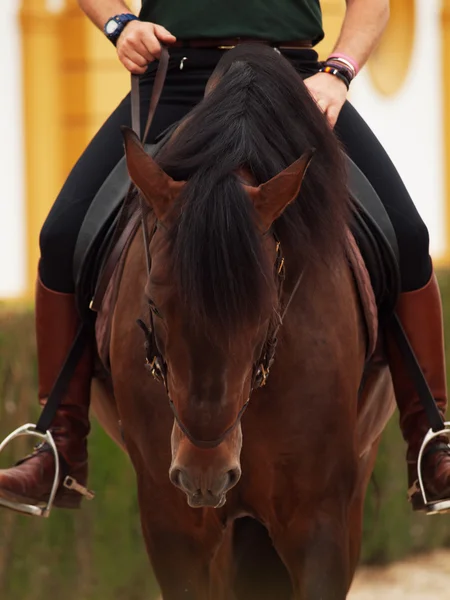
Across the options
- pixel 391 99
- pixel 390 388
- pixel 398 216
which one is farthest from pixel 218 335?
pixel 391 99

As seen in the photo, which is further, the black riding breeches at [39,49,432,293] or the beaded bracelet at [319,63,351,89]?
the black riding breeches at [39,49,432,293]

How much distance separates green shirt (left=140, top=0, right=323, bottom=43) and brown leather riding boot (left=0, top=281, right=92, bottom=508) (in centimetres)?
89

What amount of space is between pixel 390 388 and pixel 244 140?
1.43 metres

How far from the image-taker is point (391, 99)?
41.2 ft

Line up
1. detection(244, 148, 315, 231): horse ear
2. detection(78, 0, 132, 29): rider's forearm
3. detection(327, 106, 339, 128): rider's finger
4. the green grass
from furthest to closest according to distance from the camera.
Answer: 1. the green grass
2. detection(78, 0, 132, 29): rider's forearm
3. detection(327, 106, 339, 128): rider's finger
4. detection(244, 148, 315, 231): horse ear

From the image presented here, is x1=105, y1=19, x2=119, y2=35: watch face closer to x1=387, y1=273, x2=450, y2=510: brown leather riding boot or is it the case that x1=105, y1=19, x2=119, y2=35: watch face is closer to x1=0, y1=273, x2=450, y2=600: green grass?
x1=387, y1=273, x2=450, y2=510: brown leather riding boot

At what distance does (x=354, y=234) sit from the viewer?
4.20 m

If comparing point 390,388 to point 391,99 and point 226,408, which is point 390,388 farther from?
point 391,99

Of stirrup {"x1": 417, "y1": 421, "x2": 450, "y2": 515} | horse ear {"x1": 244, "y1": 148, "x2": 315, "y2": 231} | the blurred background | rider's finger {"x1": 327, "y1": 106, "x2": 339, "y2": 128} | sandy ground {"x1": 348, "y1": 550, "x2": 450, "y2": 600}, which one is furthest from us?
sandy ground {"x1": 348, "y1": 550, "x2": 450, "y2": 600}

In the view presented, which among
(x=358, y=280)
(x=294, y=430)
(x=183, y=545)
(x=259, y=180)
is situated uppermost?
(x=259, y=180)

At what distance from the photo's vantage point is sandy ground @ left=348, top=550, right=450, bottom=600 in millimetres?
8164

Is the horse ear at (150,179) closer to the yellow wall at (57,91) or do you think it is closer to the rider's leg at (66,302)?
the rider's leg at (66,302)

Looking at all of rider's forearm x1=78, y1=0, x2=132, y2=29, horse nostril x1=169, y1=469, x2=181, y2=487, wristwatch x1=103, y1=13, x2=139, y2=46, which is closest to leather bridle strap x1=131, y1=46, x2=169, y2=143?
wristwatch x1=103, y1=13, x2=139, y2=46

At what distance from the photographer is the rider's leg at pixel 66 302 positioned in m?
4.37
